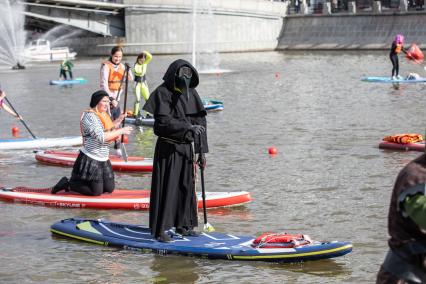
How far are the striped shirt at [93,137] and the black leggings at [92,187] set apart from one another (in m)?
0.41

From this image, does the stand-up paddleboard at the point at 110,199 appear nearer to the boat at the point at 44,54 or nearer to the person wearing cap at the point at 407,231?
the person wearing cap at the point at 407,231

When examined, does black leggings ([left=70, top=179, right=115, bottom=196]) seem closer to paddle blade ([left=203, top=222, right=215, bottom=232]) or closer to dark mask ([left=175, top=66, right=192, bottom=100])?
paddle blade ([left=203, top=222, right=215, bottom=232])

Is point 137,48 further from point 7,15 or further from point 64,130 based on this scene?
point 64,130

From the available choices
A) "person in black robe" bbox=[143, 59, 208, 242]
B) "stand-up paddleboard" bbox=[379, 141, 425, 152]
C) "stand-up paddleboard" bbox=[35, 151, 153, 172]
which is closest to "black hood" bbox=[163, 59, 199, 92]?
"person in black robe" bbox=[143, 59, 208, 242]

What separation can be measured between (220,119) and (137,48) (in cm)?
4173

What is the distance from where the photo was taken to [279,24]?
71.6 metres

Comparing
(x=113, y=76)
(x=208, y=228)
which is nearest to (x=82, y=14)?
(x=113, y=76)

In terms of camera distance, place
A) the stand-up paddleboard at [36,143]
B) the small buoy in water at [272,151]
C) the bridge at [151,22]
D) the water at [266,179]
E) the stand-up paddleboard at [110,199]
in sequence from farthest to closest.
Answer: the bridge at [151,22] < the stand-up paddleboard at [36,143] < the small buoy in water at [272,151] < the stand-up paddleboard at [110,199] < the water at [266,179]

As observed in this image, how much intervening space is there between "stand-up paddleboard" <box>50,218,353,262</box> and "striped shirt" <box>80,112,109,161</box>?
50.2 inches

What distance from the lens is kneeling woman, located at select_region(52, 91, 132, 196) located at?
41.4ft

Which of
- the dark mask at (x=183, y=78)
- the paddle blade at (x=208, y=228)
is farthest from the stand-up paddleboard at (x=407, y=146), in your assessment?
the dark mask at (x=183, y=78)

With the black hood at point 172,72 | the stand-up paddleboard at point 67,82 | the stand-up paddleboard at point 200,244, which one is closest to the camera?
the stand-up paddleboard at point 200,244

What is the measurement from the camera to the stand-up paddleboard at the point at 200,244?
9680 millimetres

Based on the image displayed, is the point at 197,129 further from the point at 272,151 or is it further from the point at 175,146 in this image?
the point at 272,151
